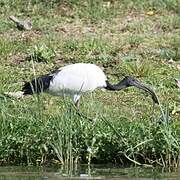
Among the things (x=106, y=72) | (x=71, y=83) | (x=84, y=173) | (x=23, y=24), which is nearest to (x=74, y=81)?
(x=71, y=83)

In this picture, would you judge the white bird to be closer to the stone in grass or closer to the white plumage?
the white plumage

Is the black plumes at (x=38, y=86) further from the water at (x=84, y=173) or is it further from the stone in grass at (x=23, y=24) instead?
the stone in grass at (x=23, y=24)

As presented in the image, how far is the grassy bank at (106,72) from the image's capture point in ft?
26.9

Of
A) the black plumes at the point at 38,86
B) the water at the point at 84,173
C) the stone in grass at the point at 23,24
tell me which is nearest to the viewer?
the water at the point at 84,173

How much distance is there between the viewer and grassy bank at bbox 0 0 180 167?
26.9ft

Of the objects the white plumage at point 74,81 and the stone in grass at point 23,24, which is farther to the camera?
the stone in grass at point 23,24

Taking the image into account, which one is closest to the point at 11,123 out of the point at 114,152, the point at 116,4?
the point at 114,152

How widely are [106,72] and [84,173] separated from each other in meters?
5.26

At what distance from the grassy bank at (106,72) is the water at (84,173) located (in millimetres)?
159

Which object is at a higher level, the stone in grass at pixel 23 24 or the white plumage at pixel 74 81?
the stone in grass at pixel 23 24

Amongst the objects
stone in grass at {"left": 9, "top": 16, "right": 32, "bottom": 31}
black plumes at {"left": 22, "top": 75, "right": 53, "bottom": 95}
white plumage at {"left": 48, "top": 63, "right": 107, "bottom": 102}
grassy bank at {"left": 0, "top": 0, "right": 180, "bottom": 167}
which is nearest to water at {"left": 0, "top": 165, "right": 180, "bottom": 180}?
grassy bank at {"left": 0, "top": 0, "right": 180, "bottom": 167}

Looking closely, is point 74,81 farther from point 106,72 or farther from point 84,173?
point 84,173

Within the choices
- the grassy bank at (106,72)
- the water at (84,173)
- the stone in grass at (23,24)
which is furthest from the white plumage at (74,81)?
the stone in grass at (23,24)

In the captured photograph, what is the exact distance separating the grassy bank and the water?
16 centimetres
